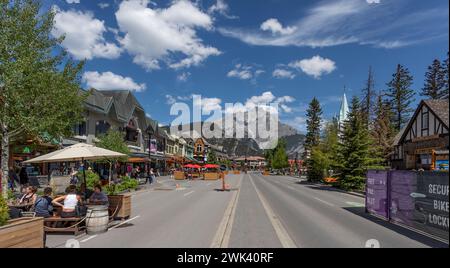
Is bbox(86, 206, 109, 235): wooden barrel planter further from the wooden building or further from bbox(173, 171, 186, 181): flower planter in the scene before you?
bbox(173, 171, 186, 181): flower planter

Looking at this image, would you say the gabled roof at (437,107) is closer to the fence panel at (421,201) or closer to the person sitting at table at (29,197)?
the fence panel at (421,201)

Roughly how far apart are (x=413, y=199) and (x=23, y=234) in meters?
10.5

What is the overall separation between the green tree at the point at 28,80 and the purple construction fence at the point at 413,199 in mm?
14129

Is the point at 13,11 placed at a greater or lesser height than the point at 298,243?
greater

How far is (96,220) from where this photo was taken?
979 cm

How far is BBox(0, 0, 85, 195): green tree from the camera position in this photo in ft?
49.5

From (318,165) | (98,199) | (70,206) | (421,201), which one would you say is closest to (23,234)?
(70,206)

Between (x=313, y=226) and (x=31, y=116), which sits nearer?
(x=313, y=226)

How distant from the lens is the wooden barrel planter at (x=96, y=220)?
9742mm

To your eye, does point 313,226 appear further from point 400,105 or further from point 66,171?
point 400,105

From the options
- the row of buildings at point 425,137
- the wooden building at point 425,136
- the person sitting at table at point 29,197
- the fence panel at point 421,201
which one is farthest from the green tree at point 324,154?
the person sitting at table at point 29,197

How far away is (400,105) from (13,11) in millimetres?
66833

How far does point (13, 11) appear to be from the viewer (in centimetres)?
1577
